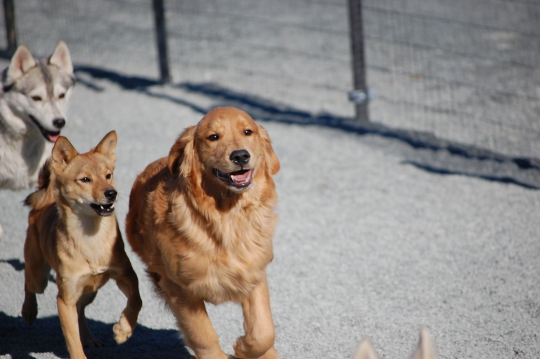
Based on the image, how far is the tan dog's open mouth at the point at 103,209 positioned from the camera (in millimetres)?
3104

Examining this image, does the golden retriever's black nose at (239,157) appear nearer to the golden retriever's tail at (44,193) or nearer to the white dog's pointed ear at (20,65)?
the golden retriever's tail at (44,193)

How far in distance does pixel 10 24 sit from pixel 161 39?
3250 mm

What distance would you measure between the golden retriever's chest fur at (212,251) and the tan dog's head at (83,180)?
418mm

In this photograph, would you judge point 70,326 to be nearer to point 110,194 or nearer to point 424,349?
point 110,194

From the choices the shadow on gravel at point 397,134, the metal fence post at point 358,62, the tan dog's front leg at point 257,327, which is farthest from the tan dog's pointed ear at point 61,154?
the metal fence post at point 358,62

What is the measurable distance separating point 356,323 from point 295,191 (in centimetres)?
241

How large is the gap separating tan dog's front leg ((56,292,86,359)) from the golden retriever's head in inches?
38.0

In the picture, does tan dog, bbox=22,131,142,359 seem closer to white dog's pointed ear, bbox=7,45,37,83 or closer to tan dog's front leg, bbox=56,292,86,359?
tan dog's front leg, bbox=56,292,86,359

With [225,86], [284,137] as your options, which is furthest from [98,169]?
[225,86]

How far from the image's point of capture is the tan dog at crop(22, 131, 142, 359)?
3111 mm

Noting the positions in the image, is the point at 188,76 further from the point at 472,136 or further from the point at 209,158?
the point at 209,158

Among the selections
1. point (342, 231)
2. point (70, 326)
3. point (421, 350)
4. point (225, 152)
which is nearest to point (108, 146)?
point (225, 152)

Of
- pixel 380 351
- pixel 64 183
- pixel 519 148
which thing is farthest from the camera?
pixel 519 148

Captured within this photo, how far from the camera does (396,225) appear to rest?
17.5ft
